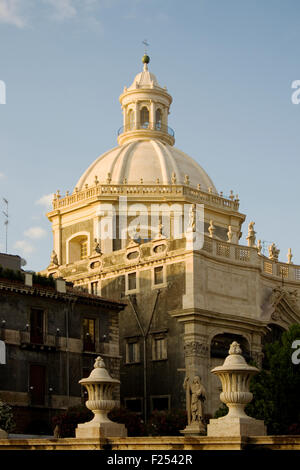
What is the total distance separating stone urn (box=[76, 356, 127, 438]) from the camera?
73.8ft

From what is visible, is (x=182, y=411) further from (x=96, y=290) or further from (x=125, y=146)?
(x=125, y=146)

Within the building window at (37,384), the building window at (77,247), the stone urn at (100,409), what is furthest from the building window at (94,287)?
the stone urn at (100,409)

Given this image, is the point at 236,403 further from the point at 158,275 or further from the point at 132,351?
the point at 132,351

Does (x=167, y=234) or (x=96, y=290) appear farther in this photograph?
(x=167, y=234)

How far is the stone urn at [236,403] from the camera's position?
19.6 m

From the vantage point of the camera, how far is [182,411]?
45.2m

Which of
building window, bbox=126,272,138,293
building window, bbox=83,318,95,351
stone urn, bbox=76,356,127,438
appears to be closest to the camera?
stone urn, bbox=76,356,127,438

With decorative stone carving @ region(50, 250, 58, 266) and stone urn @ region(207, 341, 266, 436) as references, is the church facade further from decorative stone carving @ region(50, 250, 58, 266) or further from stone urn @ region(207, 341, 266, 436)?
stone urn @ region(207, 341, 266, 436)

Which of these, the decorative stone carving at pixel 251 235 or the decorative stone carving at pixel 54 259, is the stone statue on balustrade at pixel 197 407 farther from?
the decorative stone carving at pixel 54 259

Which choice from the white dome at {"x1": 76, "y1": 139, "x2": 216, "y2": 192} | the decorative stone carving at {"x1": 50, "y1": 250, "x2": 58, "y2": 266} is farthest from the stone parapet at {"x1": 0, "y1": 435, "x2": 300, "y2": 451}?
the white dome at {"x1": 76, "y1": 139, "x2": 216, "y2": 192}

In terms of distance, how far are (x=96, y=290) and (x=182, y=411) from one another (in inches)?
573

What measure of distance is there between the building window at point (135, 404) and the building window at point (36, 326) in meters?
9.55

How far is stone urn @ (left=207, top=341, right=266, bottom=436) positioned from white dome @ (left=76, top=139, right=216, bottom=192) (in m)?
45.4

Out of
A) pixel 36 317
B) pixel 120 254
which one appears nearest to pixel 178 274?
pixel 120 254
